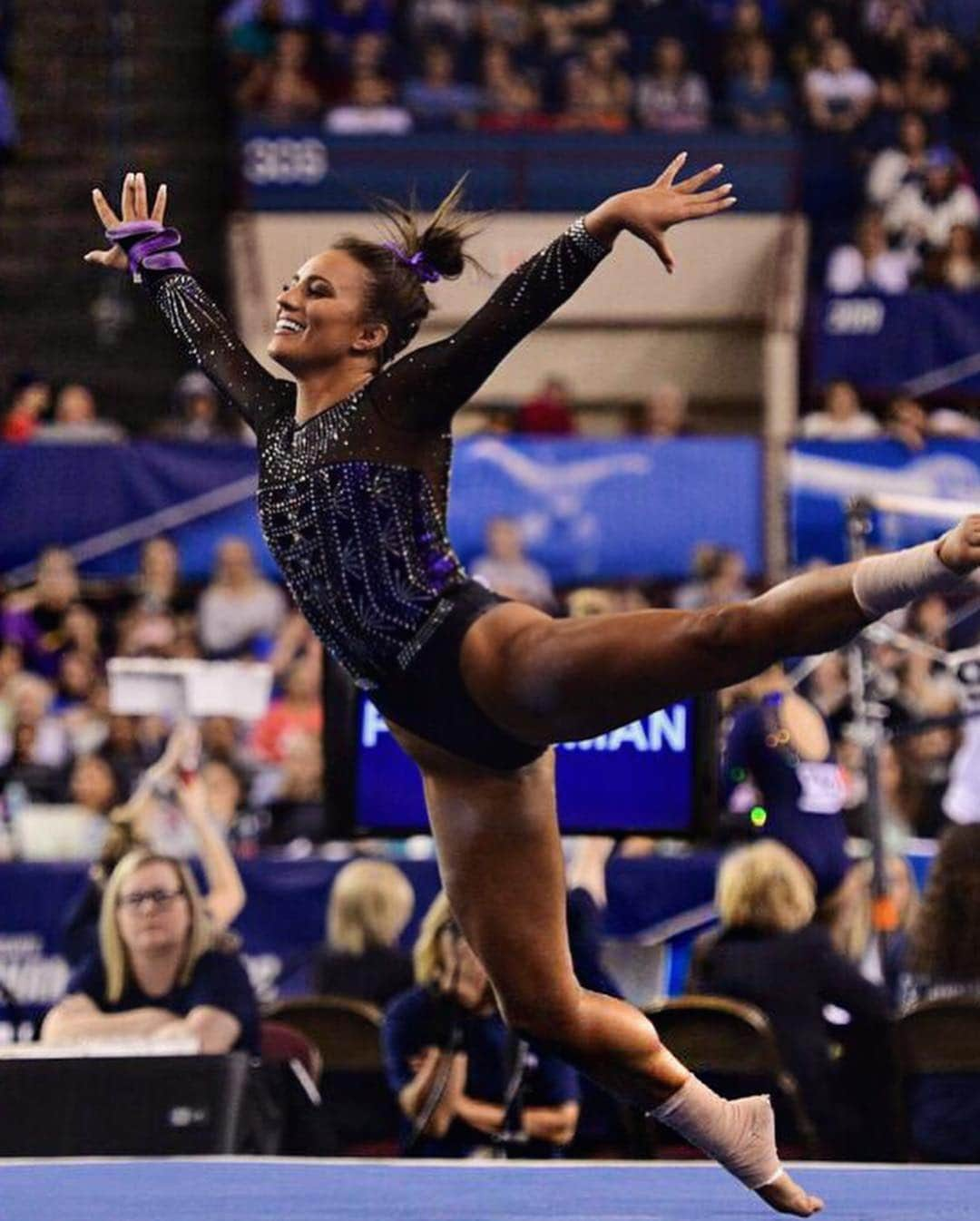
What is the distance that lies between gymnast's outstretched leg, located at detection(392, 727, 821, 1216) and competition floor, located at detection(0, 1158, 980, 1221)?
347 millimetres

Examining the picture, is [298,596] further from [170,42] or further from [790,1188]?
[170,42]

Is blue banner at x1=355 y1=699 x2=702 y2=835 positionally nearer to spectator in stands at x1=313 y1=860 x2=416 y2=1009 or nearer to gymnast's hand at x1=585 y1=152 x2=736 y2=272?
spectator in stands at x1=313 y1=860 x2=416 y2=1009

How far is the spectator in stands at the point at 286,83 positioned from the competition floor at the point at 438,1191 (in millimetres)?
9081

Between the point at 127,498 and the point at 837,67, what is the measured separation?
5402mm

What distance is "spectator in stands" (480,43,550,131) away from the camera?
13367 mm

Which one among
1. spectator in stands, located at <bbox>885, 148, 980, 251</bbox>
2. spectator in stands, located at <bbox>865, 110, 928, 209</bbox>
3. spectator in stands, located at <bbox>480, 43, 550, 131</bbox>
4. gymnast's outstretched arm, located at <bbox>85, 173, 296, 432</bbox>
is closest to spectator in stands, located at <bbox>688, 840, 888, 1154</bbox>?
gymnast's outstretched arm, located at <bbox>85, 173, 296, 432</bbox>

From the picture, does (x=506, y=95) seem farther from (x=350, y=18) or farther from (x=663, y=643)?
(x=663, y=643)

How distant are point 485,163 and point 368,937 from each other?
7.23 metres

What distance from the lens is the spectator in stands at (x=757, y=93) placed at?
44.6 feet

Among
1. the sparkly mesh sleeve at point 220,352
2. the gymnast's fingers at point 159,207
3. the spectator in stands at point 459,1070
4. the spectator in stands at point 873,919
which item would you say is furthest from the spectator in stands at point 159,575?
the sparkly mesh sleeve at point 220,352

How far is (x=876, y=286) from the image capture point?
12.8 meters

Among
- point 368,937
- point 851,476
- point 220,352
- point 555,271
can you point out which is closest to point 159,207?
point 220,352

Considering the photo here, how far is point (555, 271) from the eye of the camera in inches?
157

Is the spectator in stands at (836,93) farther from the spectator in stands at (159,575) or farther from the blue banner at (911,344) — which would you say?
the spectator in stands at (159,575)
